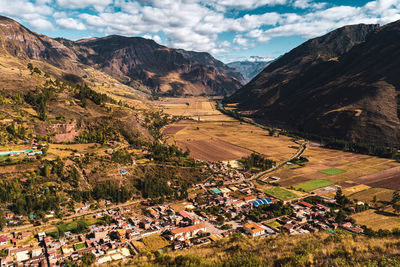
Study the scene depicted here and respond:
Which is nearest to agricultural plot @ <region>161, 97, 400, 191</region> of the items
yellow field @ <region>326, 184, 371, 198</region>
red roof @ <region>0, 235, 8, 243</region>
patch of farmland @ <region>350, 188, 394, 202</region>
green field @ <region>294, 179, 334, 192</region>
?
green field @ <region>294, 179, 334, 192</region>

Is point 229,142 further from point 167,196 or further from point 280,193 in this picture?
point 167,196

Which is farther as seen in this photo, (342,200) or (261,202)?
(261,202)

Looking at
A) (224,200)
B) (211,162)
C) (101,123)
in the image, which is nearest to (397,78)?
(211,162)

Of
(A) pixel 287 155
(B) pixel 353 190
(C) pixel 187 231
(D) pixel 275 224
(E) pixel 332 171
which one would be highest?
(A) pixel 287 155

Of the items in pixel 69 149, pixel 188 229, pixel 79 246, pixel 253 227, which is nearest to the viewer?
pixel 79 246

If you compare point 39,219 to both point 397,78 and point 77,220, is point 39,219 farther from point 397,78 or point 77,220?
→ point 397,78

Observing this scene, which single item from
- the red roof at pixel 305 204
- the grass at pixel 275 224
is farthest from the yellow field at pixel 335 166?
the grass at pixel 275 224

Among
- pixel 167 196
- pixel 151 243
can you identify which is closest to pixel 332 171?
pixel 167 196

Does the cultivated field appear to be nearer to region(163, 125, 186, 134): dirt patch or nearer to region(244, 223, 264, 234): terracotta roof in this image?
region(163, 125, 186, 134): dirt patch

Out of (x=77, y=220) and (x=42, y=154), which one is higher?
(x=42, y=154)
